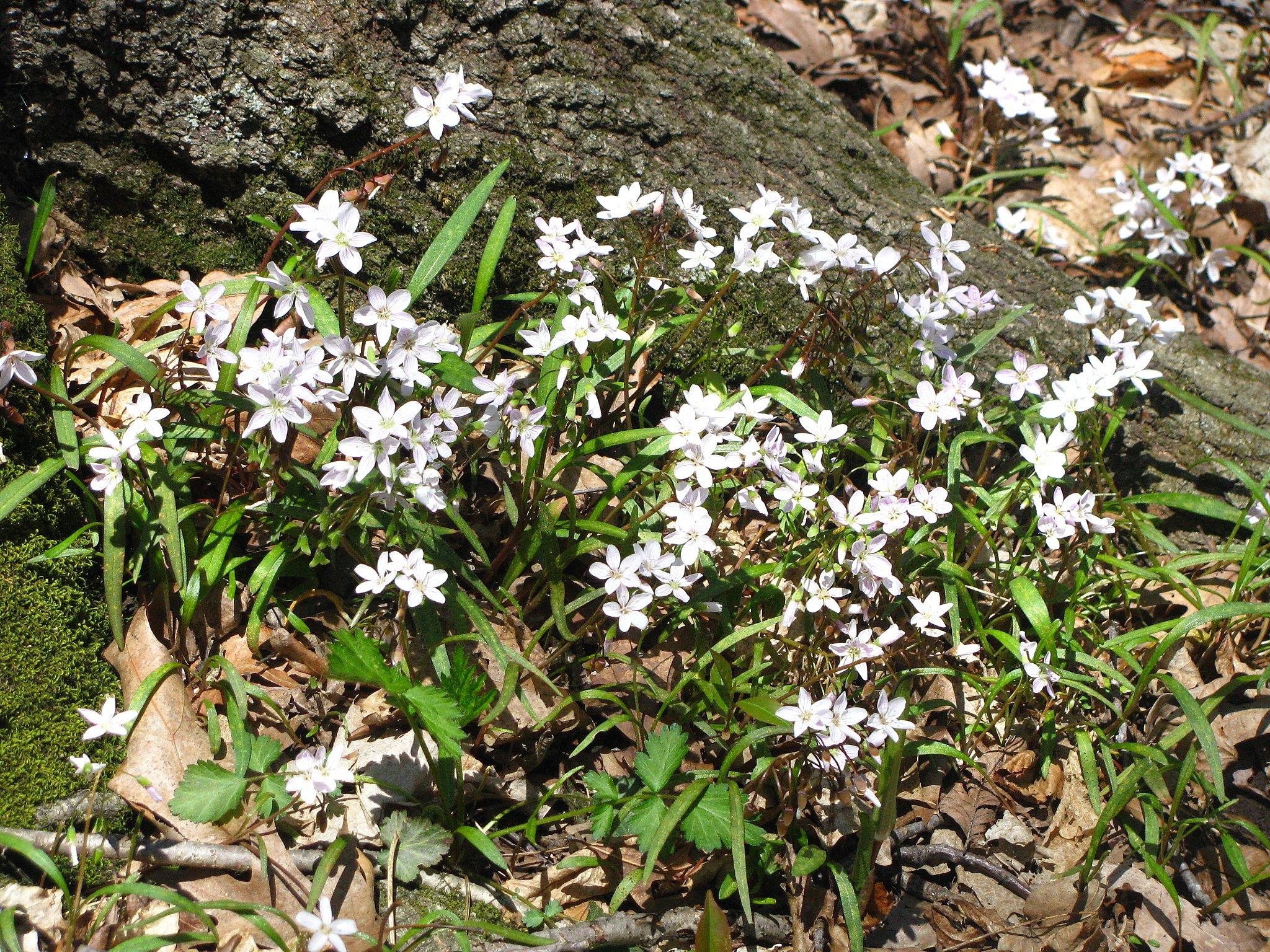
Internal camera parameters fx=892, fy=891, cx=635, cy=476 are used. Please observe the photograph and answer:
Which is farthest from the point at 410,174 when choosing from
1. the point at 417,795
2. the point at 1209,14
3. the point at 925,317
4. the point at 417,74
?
the point at 1209,14

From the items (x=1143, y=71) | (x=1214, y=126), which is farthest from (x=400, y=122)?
(x=1143, y=71)

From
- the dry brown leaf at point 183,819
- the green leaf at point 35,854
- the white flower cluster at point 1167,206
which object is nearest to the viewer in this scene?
the green leaf at point 35,854

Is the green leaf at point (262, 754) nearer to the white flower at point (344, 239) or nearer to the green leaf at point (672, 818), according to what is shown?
the green leaf at point (672, 818)

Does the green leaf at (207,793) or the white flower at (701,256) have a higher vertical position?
the white flower at (701,256)

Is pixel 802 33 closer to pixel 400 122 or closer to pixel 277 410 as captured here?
pixel 400 122

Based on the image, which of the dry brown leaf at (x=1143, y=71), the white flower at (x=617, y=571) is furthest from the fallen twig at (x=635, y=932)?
the dry brown leaf at (x=1143, y=71)
